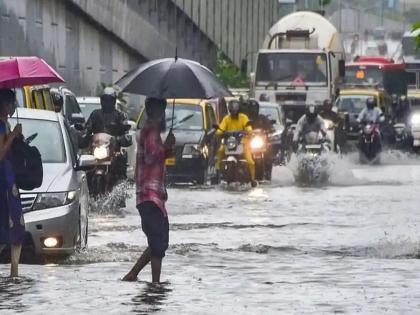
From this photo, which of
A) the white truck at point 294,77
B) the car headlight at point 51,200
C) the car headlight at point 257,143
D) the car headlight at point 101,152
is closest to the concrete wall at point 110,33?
the white truck at point 294,77

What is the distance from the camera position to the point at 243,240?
19.5m

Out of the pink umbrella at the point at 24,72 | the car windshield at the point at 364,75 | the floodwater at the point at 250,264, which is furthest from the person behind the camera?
the car windshield at the point at 364,75

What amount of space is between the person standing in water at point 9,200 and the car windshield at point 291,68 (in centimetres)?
3291

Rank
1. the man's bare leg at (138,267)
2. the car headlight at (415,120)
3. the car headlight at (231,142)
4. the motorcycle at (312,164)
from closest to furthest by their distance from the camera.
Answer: the man's bare leg at (138,267) → the car headlight at (231,142) → the motorcycle at (312,164) → the car headlight at (415,120)

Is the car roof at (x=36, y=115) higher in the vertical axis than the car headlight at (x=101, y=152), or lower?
higher

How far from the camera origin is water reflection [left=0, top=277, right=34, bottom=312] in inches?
497

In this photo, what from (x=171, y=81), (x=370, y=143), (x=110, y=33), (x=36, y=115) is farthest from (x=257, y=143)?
(x=110, y=33)

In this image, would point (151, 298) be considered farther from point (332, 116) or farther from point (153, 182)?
point (332, 116)

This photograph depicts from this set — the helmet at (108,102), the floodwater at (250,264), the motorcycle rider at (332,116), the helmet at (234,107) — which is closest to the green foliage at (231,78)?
the motorcycle rider at (332,116)

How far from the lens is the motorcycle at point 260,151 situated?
1293 inches

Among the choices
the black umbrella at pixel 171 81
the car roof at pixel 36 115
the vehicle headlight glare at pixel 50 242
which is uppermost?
the black umbrella at pixel 171 81

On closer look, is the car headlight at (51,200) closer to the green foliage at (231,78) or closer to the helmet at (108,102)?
the helmet at (108,102)

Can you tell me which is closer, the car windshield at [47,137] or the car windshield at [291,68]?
the car windshield at [47,137]

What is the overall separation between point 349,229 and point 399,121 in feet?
126
